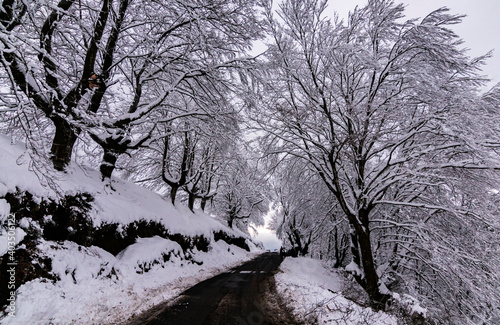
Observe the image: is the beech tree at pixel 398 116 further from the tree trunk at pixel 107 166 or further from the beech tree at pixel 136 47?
the tree trunk at pixel 107 166

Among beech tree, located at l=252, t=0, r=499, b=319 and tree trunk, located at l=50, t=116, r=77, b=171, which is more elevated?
beech tree, located at l=252, t=0, r=499, b=319

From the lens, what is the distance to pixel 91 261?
609 centimetres

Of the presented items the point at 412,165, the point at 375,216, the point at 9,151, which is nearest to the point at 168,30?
the point at 9,151

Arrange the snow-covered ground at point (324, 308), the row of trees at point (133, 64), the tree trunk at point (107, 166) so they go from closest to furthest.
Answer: the snow-covered ground at point (324, 308) → the row of trees at point (133, 64) → the tree trunk at point (107, 166)

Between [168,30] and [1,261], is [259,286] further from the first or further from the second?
[168,30]

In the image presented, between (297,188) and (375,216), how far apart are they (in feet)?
11.6

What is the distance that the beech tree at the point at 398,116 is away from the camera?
5.95 metres

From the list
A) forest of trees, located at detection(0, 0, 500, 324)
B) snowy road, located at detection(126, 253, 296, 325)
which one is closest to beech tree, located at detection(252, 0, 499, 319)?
forest of trees, located at detection(0, 0, 500, 324)

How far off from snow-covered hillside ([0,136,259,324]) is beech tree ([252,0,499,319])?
587 cm

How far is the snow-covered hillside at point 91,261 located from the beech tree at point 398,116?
19.2ft

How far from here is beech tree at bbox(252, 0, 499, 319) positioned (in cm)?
595

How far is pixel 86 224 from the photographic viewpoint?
256 inches

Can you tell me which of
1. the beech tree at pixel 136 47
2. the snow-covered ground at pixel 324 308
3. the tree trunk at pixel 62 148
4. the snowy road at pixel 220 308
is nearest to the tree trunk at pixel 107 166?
the beech tree at pixel 136 47

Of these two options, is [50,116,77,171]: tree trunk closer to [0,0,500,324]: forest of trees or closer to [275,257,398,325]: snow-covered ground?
[0,0,500,324]: forest of trees
